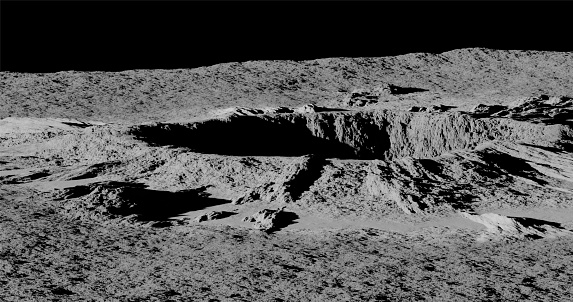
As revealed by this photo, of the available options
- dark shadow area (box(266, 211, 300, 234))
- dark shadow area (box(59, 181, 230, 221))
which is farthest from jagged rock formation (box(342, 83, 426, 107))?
dark shadow area (box(266, 211, 300, 234))

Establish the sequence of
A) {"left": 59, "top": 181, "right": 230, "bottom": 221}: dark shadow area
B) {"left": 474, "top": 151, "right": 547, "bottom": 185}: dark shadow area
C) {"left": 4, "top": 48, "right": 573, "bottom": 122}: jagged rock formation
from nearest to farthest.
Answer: {"left": 59, "top": 181, "right": 230, "bottom": 221}: dark shadow area, {"left": 474, "top": 151, "right": 547, "bottom": 185}: dark shadow area, {"left": 4, "top": 48, "right": 573, "bottom": 122}: jagged rock formation

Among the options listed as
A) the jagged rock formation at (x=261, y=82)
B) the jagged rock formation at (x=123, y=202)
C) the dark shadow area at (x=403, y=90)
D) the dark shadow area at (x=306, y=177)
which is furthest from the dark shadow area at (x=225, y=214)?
the dark shadow area at (x=403, y=90)

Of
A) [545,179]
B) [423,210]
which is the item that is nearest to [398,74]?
[545,179]

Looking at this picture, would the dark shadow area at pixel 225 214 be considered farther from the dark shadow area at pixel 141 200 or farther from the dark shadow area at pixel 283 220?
the dark shadow area at pixel 283 220

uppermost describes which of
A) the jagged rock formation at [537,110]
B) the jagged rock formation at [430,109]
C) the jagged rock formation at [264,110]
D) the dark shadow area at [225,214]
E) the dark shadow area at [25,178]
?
the jagged rock formation at [537,110]

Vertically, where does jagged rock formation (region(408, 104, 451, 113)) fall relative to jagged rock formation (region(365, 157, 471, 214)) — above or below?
above

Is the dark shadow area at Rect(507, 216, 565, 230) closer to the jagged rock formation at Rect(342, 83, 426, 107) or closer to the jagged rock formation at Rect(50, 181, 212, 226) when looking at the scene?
the jagged rock formation at Rect(50, 181, 212, 226)

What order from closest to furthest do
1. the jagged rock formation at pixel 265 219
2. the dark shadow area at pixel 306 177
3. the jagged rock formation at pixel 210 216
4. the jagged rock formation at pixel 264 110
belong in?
the jagged rock formation at pixel 265 219
the jagged rock formation at pixel 210 216
the dark shadow area at pixel 306 177
the jagged rock formation at pixel 264 110
